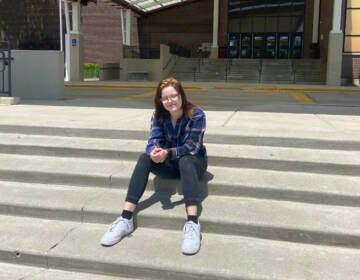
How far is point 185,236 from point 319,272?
1034 mm

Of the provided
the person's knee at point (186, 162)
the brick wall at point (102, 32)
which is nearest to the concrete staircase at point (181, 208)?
the person's knee at point (186, 162)

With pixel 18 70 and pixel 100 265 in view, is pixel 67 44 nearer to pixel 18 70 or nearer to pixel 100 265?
pixel 18 70

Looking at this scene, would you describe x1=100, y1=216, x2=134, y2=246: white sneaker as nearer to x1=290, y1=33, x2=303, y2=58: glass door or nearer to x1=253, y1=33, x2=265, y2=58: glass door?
x1=290, y1=33, x2=303, y2=58: glass door

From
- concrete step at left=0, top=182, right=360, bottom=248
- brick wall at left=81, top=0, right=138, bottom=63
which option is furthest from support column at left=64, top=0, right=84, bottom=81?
concrete step at left=0, top=182, right=360, bottom=248

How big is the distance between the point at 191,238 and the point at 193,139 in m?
0.91

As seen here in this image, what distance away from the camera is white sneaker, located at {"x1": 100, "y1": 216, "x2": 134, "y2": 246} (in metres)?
3.57

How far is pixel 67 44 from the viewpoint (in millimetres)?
25844

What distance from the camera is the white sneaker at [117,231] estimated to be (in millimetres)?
3566

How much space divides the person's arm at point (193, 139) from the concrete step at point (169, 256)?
642 mm

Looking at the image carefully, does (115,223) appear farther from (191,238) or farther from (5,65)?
(5,65)

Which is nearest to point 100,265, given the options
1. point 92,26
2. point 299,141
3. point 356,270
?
point 356,270

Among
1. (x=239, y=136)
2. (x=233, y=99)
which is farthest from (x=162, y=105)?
(x=233, y=99)

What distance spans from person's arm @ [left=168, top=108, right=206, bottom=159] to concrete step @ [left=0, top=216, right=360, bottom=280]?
Result: 0.64 metres

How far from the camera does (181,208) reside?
157 inches
